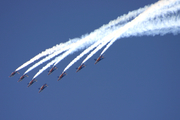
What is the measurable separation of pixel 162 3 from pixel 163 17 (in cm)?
120

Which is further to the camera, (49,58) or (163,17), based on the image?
(49,58)

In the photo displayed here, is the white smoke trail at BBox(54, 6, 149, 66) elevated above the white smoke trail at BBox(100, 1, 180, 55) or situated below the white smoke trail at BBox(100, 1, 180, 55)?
above

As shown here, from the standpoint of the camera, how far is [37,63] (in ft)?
104

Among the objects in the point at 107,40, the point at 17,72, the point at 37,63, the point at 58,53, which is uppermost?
the point at 17,72

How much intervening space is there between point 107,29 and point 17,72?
16445 millimetres

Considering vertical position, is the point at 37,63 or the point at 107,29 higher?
the point at 37,63

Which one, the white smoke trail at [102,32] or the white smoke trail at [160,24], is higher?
the white smoke trail at [102,32]

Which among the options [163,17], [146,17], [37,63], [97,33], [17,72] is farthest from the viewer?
[17,72]

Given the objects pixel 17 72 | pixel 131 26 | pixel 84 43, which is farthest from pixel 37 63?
pixel 131 26

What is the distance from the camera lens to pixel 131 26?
72.3 ft

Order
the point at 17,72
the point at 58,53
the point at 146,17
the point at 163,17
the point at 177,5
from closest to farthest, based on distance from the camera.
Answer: the point at 177,5 < the point at 163,17 < the point at 146,17 < the point at 58,53 < the point at 17,72

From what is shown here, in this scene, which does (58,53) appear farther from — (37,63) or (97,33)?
(97,33)

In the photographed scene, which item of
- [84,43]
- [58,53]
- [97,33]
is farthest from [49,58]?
[97,33]

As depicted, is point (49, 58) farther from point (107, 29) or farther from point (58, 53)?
point (107, 29)
